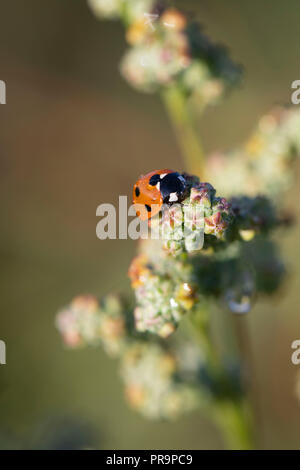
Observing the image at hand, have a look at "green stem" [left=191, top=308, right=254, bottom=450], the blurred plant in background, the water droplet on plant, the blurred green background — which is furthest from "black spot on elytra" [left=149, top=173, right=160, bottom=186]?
the blurred green background

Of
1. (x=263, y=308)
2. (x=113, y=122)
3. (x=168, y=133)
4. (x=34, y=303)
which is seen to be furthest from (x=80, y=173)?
(x=263, y=308)

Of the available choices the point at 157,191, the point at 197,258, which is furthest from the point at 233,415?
the point at 157,191

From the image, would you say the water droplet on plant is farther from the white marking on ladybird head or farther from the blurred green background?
the blurred green background

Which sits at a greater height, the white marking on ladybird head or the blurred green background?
the blurred green background

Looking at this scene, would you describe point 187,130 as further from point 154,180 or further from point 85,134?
point 85,134

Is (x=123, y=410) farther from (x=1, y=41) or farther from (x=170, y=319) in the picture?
(x=1, y=41)

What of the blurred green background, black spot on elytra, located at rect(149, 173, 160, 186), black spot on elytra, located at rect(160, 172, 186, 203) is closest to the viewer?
black spot on elytra, located at rect(160, 172, 186, 203)

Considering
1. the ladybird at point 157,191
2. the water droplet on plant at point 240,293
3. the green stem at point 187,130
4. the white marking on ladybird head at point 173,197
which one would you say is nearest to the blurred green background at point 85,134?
the green stem at point 187,130
